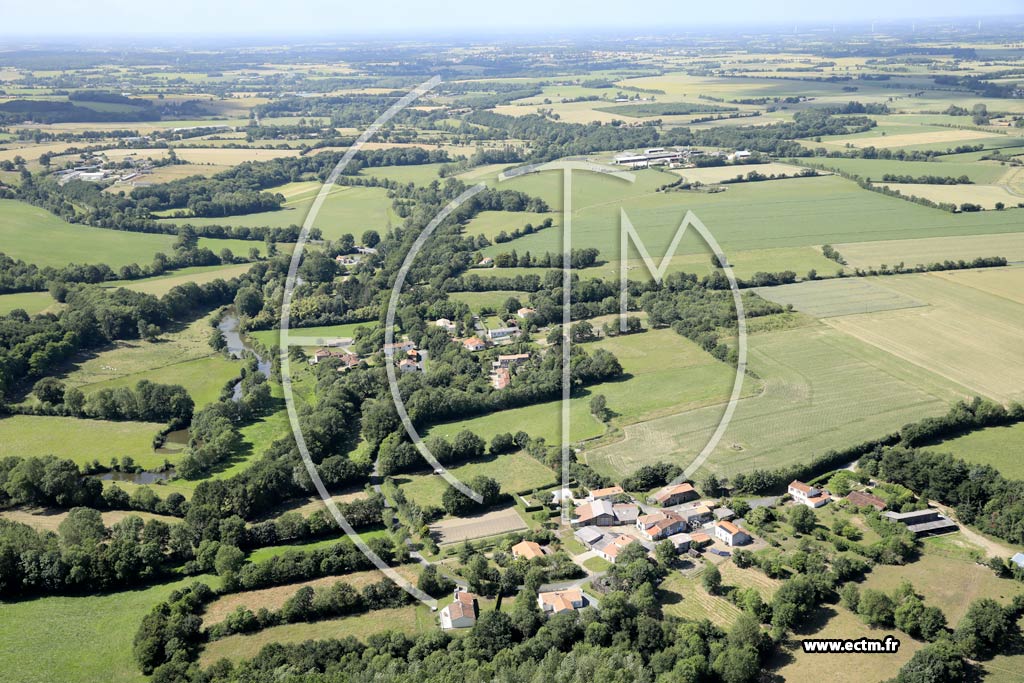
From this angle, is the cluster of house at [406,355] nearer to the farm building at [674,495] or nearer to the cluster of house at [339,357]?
the cluster of house at [339,357]

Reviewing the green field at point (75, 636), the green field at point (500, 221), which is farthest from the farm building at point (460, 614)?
the green field at point (500, 221)

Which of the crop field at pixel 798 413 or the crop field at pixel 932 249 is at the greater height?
the crop field at pixel 932 249

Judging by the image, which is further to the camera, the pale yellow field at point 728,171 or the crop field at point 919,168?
the pale yellow field at point 728,171

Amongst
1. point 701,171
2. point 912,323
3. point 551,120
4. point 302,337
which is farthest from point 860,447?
point 551,120

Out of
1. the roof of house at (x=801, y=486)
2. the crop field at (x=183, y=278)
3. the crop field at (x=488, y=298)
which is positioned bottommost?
the roof of house at (x=801, y=486)

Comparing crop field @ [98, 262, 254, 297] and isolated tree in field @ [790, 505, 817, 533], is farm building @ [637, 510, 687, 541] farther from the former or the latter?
crop field @ [98, 262, 254, 297]

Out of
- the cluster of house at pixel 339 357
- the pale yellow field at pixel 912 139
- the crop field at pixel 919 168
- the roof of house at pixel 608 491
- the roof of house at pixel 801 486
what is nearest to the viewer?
the roof of house at pixel 801 486

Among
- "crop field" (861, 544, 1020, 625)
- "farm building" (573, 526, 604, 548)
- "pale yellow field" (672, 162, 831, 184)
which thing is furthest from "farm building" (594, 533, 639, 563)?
"pale yellow field" (672, 162, 831, 184)
